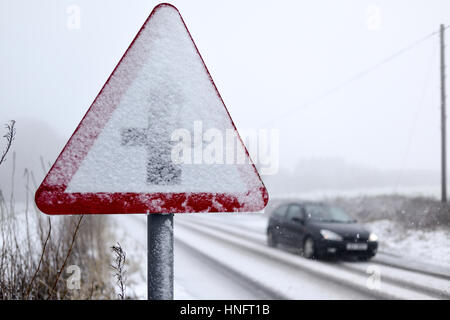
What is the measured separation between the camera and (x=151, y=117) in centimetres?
147

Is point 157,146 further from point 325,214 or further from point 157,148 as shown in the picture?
point 325,214

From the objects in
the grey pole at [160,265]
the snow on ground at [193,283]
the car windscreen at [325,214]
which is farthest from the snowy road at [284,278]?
the grey pole at [160,265]

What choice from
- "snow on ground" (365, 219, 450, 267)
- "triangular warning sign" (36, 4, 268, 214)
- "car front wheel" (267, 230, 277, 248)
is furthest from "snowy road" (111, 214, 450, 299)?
"triangular warning sign" (36, 4, 268, 214)

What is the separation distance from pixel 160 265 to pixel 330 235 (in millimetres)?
8067

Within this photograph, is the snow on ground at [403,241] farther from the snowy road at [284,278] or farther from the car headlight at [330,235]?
the car headlight at [330,235]

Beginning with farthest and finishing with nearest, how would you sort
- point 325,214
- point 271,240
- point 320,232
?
point 271,240, point 325,214, point 320,232

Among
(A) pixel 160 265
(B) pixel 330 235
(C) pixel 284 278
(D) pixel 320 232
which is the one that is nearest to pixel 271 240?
(D) pixel 320 232

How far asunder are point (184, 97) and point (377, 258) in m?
8.76

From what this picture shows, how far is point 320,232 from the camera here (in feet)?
29.5

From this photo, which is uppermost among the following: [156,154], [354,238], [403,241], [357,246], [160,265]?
[156,154]
